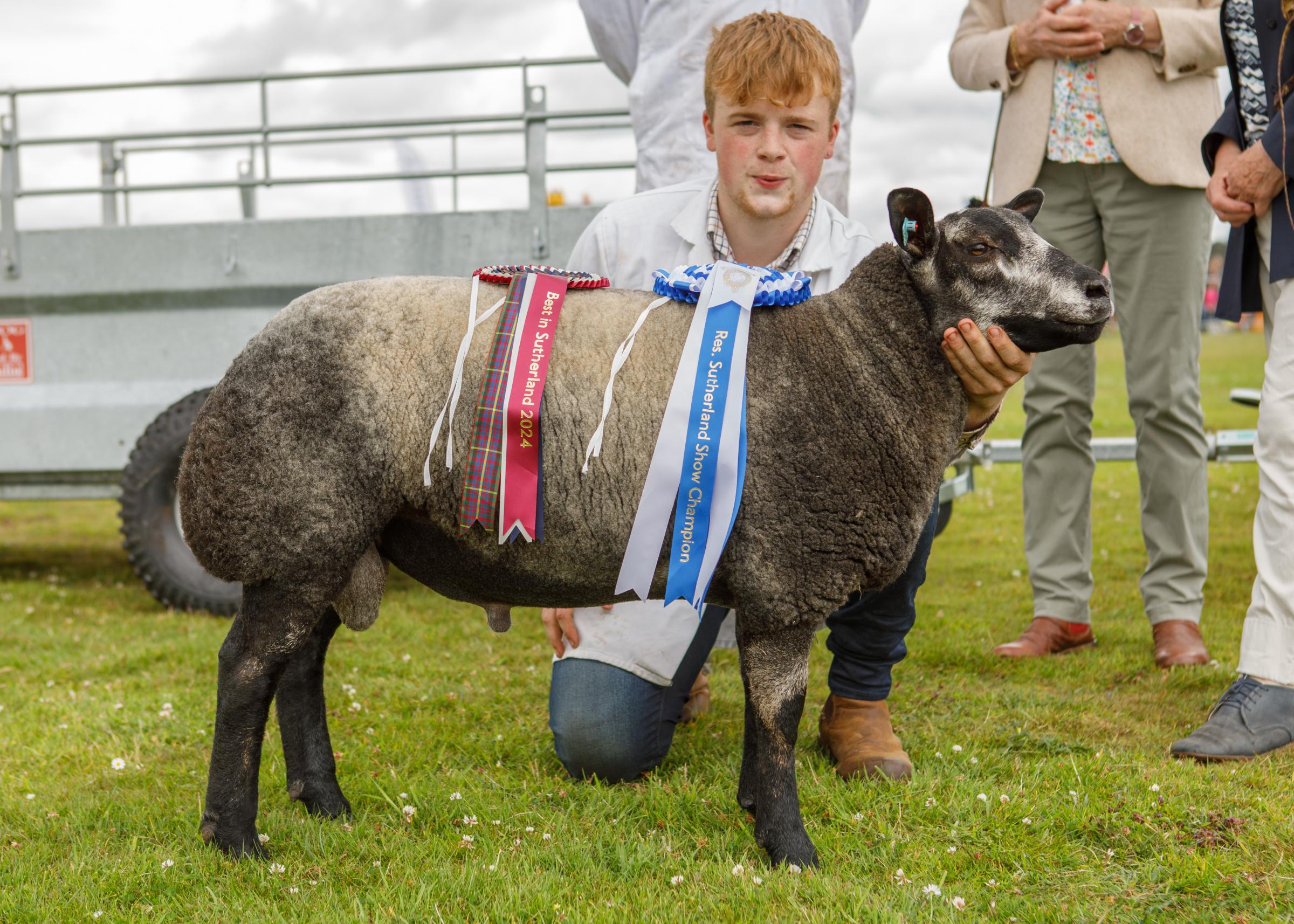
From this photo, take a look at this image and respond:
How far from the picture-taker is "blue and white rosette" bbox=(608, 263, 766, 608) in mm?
2594

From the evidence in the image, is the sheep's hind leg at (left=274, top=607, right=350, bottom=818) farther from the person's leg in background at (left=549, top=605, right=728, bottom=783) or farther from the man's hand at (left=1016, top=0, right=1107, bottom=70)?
the man's hand at (left=1016, top=0, right=1107, bottom=70)

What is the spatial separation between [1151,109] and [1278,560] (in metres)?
1.94

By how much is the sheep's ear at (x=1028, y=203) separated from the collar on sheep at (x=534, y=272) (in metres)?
1.11

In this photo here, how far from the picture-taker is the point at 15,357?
6.05 metres

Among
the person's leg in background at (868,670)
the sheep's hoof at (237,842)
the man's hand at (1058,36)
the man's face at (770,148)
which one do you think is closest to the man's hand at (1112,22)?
the man's hand at (1058,36)

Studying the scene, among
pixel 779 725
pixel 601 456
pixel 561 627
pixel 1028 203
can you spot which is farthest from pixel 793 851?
pixel 1028 203

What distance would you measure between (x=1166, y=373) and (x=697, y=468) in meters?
2.83

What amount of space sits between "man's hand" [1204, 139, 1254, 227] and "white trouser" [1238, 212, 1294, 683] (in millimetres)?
294

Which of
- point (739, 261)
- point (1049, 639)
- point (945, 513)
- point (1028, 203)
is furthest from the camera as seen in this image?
point (945, 513)

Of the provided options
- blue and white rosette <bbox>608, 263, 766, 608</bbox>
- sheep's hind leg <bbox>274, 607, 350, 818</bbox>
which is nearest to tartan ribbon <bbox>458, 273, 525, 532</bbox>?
blue and white rosette <bbox>608, 263, 766, 608</bbox>

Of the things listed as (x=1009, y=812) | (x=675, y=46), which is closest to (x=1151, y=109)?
(x=675, y=46)

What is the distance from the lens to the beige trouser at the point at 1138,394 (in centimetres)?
448

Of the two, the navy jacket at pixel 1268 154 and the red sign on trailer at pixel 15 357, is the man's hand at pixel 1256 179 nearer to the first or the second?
the navy jacket at pixel 1268 154

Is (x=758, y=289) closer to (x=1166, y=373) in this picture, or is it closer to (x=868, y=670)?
(x=868, y=670)
